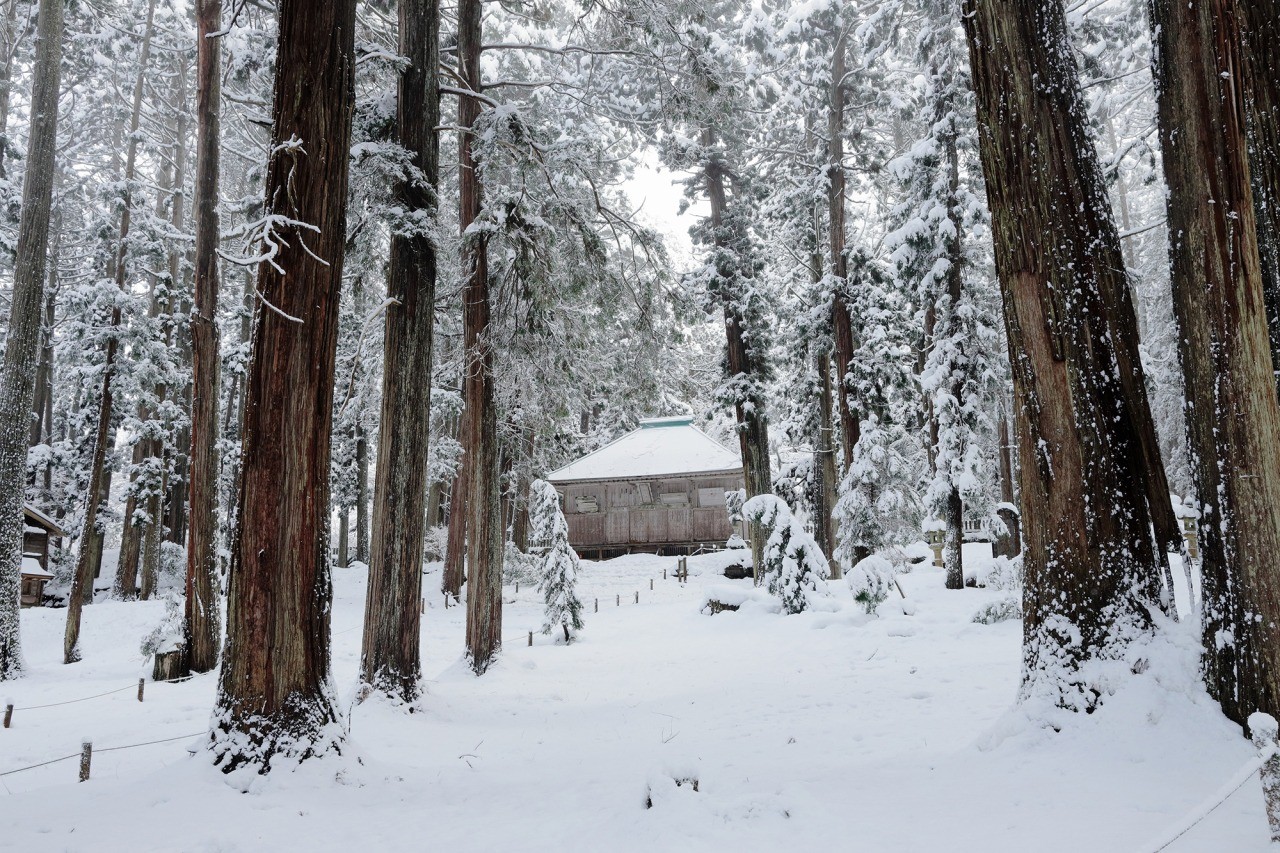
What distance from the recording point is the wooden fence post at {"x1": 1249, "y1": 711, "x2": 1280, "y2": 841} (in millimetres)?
2326

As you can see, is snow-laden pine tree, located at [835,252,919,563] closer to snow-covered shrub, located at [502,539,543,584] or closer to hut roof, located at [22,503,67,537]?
snow-covered shrub, located at [502,539,543,584]

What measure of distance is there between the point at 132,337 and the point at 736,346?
13.5 m

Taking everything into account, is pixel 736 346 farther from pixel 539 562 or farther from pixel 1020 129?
pixel 1020 129

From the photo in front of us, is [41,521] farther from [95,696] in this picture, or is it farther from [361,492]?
[95,696]

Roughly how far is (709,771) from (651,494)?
2576 centimetres

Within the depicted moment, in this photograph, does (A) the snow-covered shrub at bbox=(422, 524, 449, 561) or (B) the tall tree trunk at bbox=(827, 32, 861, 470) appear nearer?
(B) the tall tree trunk at bbox=(827, 32, 861, 470)

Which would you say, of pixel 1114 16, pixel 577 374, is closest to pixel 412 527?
pixel 577 374

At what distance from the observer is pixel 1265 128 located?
137 inches

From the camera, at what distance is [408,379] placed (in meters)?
8.09

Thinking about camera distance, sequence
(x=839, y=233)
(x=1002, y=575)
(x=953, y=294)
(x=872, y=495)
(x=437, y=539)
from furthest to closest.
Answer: (x=437, y=539), (x=839, y=233), (x=872, y=495), (x=953, y=294), (x=1002, y=575)

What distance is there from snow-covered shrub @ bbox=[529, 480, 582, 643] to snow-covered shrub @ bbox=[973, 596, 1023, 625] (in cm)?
683

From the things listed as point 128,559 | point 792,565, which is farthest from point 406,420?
point 128,559

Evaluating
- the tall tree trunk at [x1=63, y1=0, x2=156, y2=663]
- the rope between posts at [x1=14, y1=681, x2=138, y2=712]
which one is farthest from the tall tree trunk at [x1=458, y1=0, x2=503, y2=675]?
the tall tree trunk at [x1=63, y1=0, x2=156, y2=663]

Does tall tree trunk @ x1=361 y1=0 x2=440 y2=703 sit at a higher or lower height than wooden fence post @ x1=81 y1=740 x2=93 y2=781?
higher
